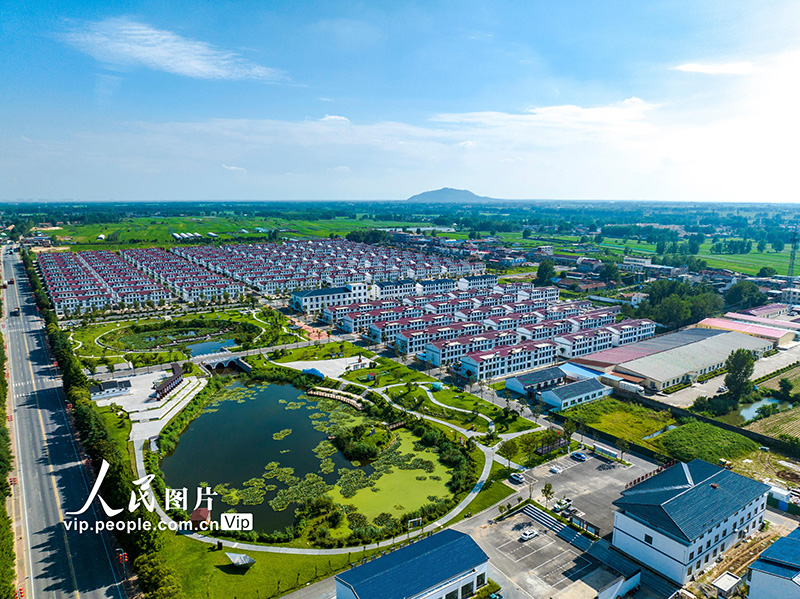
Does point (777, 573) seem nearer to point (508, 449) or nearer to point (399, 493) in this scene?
point (508, 449)

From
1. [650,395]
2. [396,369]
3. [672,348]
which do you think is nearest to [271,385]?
[396,369]

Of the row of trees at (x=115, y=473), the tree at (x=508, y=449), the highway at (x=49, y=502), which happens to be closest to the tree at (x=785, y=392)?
the tree at (x=508, y=449)

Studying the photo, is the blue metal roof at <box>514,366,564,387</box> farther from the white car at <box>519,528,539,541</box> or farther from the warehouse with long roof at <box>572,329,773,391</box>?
the white car at <box>519,528,539,541</box>

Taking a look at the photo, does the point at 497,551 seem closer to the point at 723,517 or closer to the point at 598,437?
the point at 723,517

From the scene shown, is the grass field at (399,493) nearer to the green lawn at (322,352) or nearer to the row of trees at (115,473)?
the row of trees at (115,473)

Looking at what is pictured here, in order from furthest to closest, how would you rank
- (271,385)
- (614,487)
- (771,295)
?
(771,295), (271,385), (614,487)
